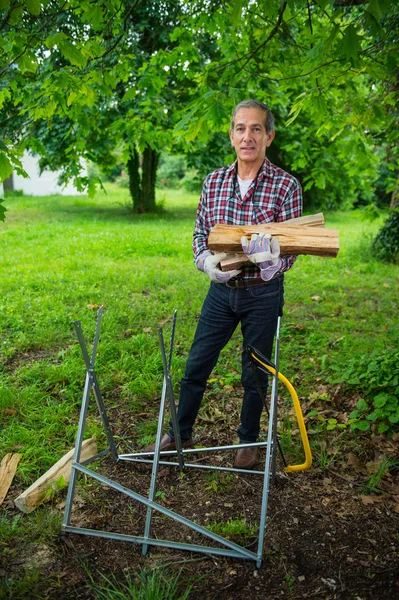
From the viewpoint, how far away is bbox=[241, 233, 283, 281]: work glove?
2539 mm

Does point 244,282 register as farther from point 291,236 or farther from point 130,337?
point 130,337

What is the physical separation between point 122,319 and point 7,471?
263cm

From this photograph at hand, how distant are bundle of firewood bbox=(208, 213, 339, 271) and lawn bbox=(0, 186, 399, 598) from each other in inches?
59.7

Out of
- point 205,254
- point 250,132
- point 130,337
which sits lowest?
point 130,337

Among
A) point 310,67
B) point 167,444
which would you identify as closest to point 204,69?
point 310,67

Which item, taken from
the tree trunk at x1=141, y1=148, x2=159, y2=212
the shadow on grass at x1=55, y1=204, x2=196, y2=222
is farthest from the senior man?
the tree trunk at x1=141, y1=148, x2=159, y2=212

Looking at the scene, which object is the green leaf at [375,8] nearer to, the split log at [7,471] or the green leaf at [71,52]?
the green leaf at [71,52]

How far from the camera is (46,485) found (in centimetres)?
293

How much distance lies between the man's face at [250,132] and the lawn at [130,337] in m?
2.00

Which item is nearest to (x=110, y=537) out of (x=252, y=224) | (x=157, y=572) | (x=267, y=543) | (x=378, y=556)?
(x=157, y=572)

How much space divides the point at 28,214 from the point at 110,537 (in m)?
13.3

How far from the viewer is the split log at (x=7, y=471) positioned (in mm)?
2998

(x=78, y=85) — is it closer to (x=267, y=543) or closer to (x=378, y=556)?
(x=267, y=543)

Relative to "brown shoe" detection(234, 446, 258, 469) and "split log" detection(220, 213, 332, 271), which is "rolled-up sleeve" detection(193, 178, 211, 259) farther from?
"brown shoe" detection(234, 446, 258, 469)
